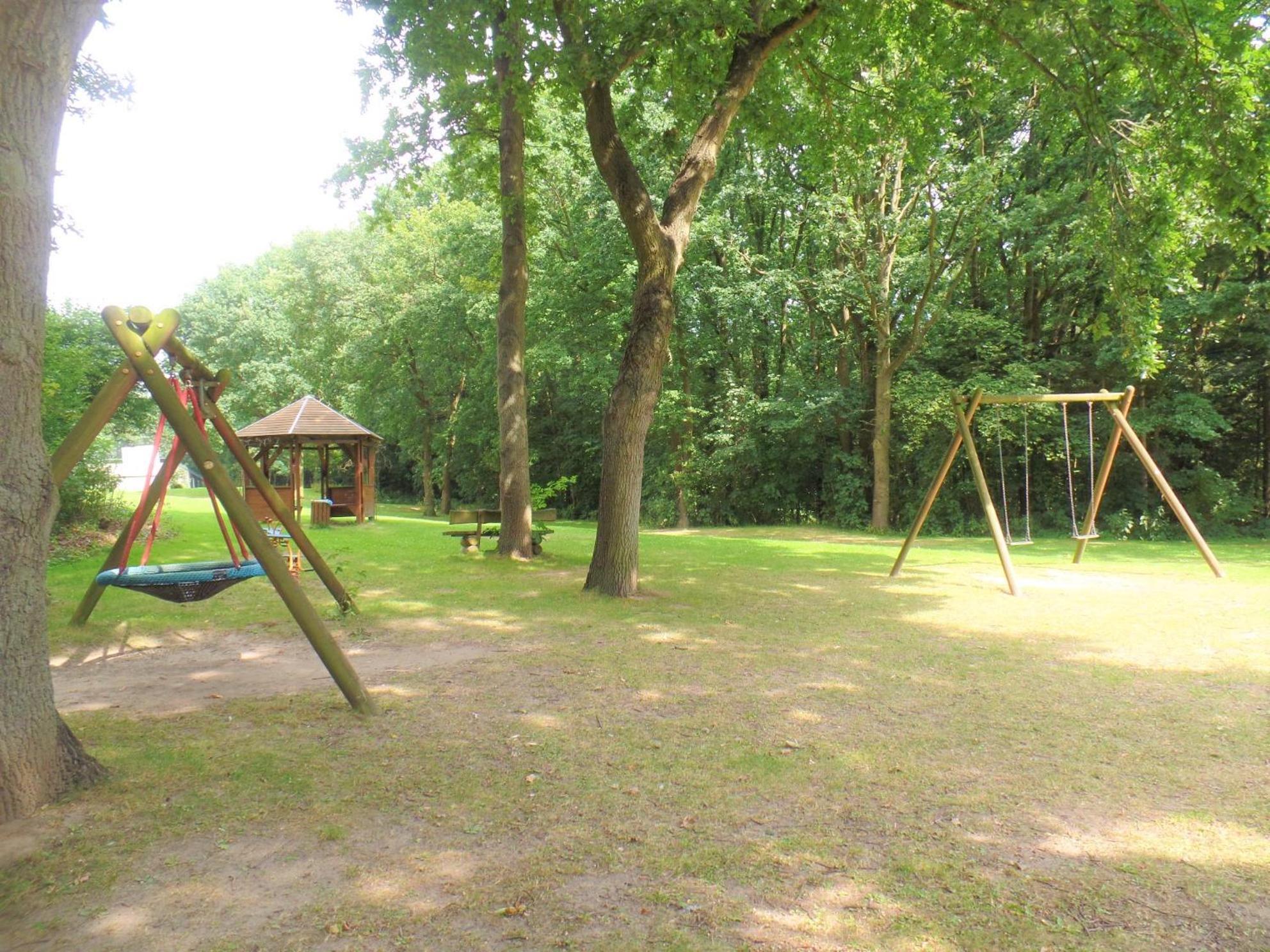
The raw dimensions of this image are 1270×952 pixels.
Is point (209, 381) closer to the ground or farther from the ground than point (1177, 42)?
closer to the ground

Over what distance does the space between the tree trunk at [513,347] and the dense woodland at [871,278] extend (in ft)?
2.98

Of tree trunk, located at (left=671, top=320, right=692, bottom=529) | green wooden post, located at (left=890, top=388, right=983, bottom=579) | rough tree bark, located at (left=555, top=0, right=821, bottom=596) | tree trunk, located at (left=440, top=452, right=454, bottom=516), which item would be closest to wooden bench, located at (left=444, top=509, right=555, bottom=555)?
rough tree bark, located at (left=555, top=0, right=821, bottom=596)

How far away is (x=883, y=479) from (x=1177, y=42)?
15.2 meters

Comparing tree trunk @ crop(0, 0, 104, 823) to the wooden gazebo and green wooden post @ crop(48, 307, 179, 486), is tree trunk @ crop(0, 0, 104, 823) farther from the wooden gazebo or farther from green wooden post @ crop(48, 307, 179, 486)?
the wooden gazebo

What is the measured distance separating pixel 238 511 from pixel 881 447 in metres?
19.6

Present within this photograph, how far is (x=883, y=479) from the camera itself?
73.9ft

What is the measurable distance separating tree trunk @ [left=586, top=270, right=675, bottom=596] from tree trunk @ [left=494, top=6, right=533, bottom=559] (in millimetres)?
3565

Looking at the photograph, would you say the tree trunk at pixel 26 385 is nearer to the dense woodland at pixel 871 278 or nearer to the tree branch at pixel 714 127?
the dense woodland at pixel 871 278

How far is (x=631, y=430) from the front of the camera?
377 inches

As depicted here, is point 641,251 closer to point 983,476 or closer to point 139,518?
point 139,518

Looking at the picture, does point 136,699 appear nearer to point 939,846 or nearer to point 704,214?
point 939,846

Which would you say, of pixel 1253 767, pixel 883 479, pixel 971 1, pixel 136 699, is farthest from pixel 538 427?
pixel 1253 767

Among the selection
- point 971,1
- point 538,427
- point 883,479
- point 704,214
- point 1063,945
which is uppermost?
point 704,214

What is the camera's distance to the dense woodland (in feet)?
31.6
